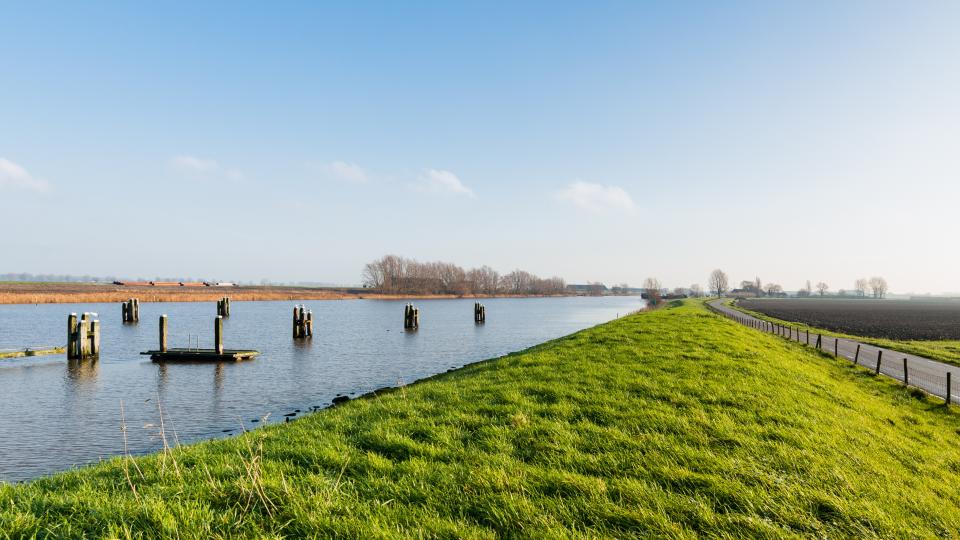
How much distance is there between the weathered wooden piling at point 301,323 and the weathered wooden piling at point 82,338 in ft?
47.8

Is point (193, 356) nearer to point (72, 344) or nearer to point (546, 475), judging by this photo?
point (72, 344)

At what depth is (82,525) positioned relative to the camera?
15.8ft

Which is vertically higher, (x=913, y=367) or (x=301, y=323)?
(x=301, y=323)

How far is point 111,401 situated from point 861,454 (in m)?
25.3

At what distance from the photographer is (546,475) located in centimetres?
628

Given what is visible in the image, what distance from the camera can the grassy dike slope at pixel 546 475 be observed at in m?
5.03

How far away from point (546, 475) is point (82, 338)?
115ft

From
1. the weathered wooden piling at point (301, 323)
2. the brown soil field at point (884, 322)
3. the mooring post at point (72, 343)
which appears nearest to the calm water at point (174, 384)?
the mooring post at point (72, 343)

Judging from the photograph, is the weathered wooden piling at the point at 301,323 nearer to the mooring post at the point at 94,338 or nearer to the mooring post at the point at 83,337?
the mooring post at the point at 94,338

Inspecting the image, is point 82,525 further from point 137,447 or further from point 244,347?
point 244,347

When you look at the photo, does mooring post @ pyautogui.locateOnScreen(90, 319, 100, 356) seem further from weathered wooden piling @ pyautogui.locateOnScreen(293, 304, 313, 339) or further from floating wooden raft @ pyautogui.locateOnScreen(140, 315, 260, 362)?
weathered wooden piling @ pyautogui.locateOnScreen(293, 304, 313, 339)

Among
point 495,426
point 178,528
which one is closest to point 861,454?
point 495,426

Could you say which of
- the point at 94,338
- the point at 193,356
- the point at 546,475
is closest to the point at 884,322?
the point at 546,475

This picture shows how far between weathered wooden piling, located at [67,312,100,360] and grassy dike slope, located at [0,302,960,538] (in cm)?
2882
